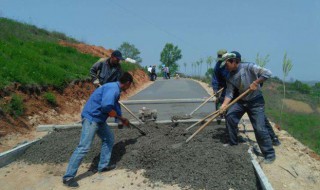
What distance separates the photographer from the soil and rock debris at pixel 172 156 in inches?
191

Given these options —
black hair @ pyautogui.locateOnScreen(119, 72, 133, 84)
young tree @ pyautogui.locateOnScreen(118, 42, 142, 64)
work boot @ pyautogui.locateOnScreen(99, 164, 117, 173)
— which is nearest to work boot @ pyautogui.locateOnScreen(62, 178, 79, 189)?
work boot @ pyautogui.locateOnScreen(99, 164, 117, 173)

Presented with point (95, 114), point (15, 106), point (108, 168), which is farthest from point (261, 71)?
point (15, 106)

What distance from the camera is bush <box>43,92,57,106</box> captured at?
1017cm

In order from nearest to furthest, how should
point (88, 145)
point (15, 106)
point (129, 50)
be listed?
1. point (88, 145)
2. point (15, 106)
3. point (129, 50)

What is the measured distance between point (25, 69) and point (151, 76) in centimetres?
2221

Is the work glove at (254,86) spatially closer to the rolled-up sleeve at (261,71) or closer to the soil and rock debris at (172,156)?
the rolled-up sleeve at (261,71)

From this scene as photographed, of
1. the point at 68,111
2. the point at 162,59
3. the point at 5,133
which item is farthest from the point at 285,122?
the point at 162,59

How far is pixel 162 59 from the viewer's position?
75.1 meters

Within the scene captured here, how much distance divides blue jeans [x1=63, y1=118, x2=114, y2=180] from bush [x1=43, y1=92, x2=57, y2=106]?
544 cm

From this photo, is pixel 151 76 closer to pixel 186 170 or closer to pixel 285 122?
pixel 285 122

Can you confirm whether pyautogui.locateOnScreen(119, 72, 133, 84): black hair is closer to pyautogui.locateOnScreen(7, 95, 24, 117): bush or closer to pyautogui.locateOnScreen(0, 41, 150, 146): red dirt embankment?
pyautogui.locateOnScreen(0, 41, 150, 146): red dirt embankment

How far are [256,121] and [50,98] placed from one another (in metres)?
6.72

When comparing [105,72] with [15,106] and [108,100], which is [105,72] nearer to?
[108,100]

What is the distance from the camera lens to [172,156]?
5.59m
